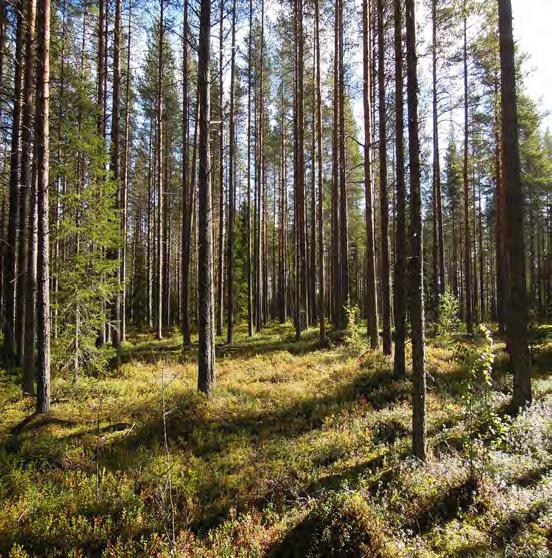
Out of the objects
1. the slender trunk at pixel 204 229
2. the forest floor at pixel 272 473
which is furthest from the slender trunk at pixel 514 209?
the slender trunk at pixel 204 229

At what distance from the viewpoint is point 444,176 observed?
36781 mm

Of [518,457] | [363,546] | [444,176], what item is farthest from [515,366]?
[444,176]

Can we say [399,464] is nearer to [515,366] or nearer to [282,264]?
[515,366]

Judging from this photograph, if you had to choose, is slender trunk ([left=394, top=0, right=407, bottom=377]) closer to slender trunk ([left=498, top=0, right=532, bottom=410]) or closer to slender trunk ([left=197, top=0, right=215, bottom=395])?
slender trunk ([left=498, top=0, right=532, bottom=410])

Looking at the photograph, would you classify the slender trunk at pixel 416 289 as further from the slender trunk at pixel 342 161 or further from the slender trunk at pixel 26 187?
the slender trunk at pixel 342 161

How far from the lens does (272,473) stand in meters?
6.38

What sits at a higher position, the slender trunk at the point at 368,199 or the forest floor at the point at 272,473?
the slender trunk at the point at 368,199

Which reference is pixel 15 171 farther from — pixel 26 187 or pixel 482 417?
pixel 482 417

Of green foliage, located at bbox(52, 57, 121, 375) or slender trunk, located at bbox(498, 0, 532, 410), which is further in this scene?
green foliage, located at bbox(52, 57, 121, 375)

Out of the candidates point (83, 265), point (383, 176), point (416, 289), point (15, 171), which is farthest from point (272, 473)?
point (15, 171)

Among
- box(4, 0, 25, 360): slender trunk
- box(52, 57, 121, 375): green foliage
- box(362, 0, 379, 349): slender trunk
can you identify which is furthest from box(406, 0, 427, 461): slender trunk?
box(4, 0, 25, 360): slender trunk

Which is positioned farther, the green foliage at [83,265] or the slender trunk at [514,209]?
the green foliage at [83,265]

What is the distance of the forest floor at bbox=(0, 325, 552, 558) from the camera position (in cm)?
448

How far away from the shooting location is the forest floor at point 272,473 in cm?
448
